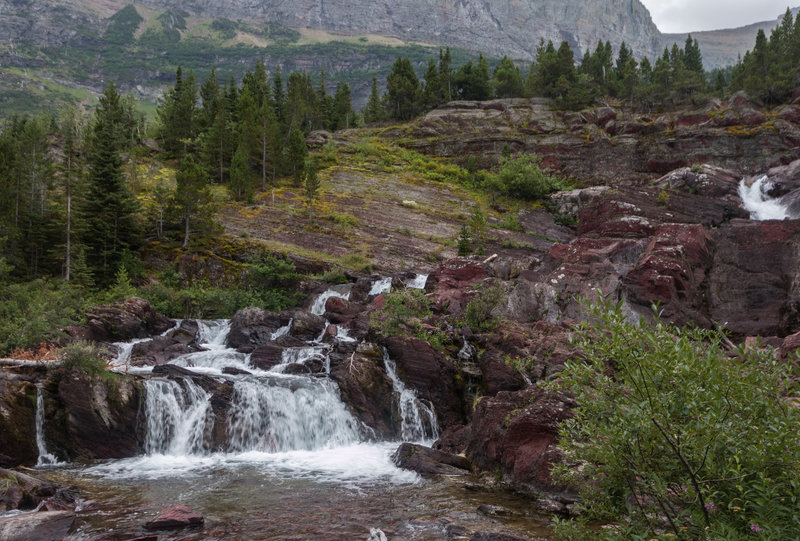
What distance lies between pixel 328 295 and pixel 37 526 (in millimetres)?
27264

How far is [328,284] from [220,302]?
331 inches

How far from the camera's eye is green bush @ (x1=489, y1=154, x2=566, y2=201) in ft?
197

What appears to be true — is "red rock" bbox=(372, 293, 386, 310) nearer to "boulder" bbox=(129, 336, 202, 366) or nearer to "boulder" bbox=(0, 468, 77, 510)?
"boulder" bbox=(129, 336, 202, 366)

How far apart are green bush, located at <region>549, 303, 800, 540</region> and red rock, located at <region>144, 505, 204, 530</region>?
9.09 metres

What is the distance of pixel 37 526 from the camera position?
987cm

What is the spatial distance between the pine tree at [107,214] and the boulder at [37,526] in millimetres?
31714

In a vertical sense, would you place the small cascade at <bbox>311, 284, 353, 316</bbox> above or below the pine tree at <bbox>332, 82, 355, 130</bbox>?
below

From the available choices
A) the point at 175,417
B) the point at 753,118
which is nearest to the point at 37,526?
the point at 175,417

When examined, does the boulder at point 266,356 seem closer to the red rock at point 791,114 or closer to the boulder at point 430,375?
the boulder at point 430,375

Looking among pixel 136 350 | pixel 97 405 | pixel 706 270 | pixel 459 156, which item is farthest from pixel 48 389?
pixel 459 156

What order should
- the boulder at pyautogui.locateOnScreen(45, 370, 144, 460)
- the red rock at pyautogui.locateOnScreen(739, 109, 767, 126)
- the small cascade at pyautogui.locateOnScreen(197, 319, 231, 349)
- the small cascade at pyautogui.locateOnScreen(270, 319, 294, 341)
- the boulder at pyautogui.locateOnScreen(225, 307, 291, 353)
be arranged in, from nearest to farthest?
the boulder at pyautogui.locateOnScreen(45, 370, 144, 460) < the boulder at pyautogui.locateOnScreen(225, 307, 291, 353) < the small cascade at pyautogui.locateOnScreen(270, 319, 294, 341) < the small cascade at pyautogui.locateOnScreen(197, 319, 231, 349) < the red rock at pyautogui.locateOnScreen(739, 109, 767, 126)

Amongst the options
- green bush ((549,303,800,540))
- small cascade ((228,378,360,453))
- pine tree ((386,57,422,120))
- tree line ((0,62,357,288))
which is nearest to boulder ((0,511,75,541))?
small cascade ((228,378,360,453))

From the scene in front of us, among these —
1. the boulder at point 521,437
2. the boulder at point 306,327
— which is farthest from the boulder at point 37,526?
the boulder at point 306,327

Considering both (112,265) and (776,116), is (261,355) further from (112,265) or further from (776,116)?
(776,116)
